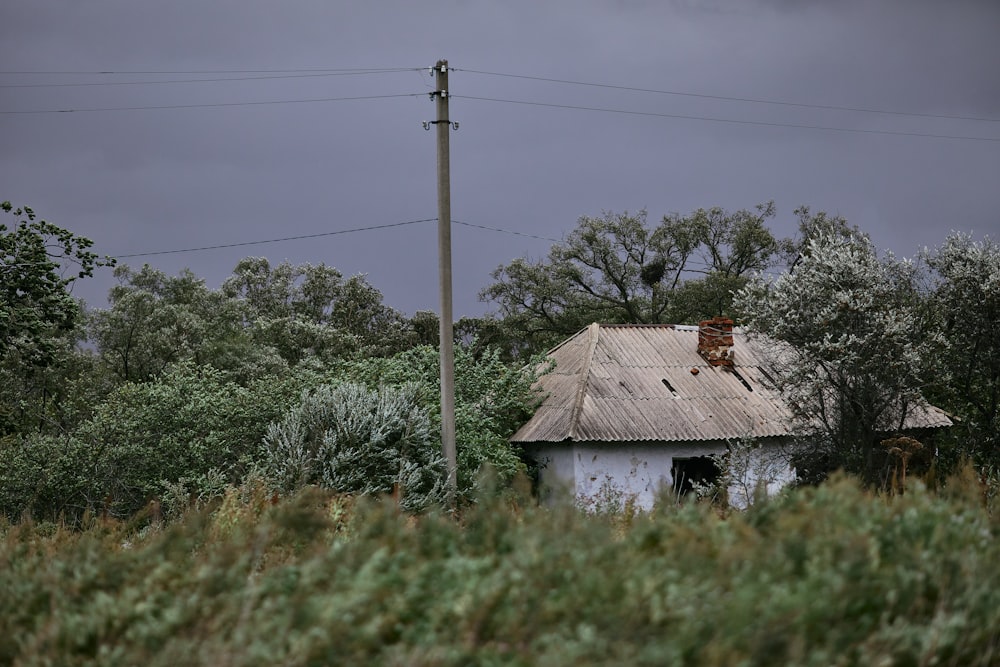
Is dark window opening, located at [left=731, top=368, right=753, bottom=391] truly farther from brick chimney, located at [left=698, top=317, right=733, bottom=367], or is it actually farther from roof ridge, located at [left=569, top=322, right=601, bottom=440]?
roof ridge, located at [left=569, top=322, right=601, bottom=440]

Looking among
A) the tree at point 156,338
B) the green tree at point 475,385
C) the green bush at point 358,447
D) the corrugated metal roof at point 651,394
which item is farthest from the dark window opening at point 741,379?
the tree at point 156,338

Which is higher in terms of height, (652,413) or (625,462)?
(652,413)

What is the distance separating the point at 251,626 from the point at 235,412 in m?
20.1

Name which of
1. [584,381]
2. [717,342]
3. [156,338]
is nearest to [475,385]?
[584,381]

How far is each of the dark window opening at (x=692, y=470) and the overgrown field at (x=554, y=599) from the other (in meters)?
20.6

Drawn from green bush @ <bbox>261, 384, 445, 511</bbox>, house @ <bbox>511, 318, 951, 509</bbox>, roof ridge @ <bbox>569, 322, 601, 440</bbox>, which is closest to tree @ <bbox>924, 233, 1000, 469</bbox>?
house @ <bbox>511, 318, 951, 509</bbox>

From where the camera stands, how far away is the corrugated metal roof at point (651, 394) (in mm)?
24641

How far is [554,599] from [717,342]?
85.0 ft

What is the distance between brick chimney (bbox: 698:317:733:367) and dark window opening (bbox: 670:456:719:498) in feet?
11.6

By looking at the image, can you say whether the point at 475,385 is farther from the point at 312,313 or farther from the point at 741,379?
the point at 312,313

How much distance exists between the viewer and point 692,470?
84.7 feet

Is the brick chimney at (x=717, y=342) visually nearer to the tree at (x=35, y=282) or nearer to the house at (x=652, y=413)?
the house at (x=652, y=413)

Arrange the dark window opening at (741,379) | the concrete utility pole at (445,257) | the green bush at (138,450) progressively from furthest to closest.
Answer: the dark window opening at (741,379) < the green bush at (138,450) < the concrete utility pole at (445,257)

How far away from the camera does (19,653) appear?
4312 mm
